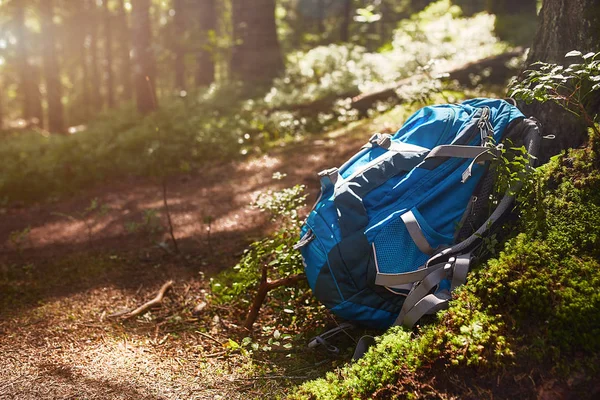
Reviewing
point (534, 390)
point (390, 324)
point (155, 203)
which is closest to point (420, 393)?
point (534, 390)

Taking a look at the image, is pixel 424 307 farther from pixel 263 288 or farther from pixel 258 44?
pixel 258 44

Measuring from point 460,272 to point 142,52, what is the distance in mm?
11063

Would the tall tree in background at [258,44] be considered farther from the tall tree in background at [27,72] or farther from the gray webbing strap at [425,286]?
the gray webbing strap at [425,286]

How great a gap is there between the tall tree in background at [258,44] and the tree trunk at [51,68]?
5.94 m

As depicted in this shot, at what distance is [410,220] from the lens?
3391 mm

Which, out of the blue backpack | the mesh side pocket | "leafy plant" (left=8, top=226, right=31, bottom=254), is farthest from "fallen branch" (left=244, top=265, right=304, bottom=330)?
"leafy plant" (left=8, top=226, right=31, bottom=254)

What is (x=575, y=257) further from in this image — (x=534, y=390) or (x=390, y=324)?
(x=390, y=324)

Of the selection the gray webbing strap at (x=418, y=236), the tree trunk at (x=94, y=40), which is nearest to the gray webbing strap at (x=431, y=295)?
the gray webbing strap at (x=418, y=236)

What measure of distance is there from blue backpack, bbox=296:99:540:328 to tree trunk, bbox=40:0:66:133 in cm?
1465

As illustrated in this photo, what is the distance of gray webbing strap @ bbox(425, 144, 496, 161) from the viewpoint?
3440mm

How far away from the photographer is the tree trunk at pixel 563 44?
3.81 meters

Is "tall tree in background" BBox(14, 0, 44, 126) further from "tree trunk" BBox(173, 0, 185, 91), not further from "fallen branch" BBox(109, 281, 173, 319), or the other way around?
"fallen branch" BBox(109, 281, 173, 319)

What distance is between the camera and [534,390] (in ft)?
8.45

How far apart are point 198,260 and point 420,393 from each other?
3.46 metres
